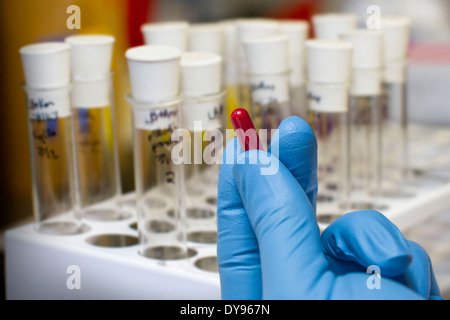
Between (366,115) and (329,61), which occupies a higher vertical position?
(329,61)

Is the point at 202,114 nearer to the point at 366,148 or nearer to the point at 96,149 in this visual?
the point at 96,149

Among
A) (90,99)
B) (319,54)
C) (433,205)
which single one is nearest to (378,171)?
(433,205)

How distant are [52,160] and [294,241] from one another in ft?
1.62

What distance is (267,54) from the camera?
3.28ft

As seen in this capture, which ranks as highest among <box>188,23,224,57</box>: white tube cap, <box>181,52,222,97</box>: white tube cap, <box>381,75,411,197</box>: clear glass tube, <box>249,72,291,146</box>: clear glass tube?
<box>188,23,224,57</box>: white tube cap

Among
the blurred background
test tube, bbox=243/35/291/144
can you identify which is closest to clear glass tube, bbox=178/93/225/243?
test tube, bbox=243/35/291/144

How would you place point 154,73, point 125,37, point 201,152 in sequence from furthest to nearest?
1. point 125,37
2. point 201,152
3. point 154,73

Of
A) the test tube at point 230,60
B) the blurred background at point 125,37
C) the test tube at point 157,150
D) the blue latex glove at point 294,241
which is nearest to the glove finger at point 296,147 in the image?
the blue latex glove at point 294,241

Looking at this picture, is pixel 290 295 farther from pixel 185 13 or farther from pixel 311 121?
pixel 185 13

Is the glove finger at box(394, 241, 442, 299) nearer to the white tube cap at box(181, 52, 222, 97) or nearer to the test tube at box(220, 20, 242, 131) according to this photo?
the white tube cap at box(181, 52, 222, 97)

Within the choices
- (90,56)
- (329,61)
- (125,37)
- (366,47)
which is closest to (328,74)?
(329,61)

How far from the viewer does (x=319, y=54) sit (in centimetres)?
96

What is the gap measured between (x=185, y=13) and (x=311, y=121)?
732 millimetres

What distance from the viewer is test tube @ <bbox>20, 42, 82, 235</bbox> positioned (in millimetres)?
894
